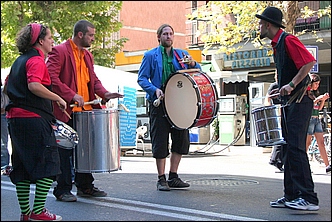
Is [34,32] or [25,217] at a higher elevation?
[34,32]

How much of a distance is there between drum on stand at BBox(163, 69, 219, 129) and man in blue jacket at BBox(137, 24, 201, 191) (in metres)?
0.13

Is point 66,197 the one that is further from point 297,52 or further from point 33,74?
point 297,52

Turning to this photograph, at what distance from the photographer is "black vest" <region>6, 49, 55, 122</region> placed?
209 inches

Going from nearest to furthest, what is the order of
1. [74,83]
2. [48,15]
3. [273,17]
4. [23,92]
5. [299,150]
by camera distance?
[23,92]
[299,150]
[273,17]
[74,83]
[48,15]

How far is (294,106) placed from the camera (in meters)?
5.99

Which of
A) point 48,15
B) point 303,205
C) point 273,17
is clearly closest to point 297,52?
point 273,17

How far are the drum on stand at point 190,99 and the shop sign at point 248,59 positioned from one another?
18.4m

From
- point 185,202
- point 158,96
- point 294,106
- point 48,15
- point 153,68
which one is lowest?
point 185,202

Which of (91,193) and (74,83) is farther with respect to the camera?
(91,193)

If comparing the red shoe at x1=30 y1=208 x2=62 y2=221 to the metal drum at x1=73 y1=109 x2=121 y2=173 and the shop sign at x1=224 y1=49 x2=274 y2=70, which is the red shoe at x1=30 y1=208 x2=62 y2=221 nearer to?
the metal drum at x1=73 y1=109 x2=121 y2=173

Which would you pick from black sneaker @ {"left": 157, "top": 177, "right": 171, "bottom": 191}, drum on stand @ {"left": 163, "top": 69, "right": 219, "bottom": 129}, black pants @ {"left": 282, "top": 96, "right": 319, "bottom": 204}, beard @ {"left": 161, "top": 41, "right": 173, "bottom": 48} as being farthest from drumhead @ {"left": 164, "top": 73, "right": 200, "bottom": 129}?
black pants @ {"left": 282, "top": 96, "right": 319, "bottom": 204}

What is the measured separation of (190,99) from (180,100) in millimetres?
137

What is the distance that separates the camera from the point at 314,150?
13148 mm

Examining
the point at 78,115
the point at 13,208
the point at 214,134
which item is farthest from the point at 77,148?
the point at 214,134
